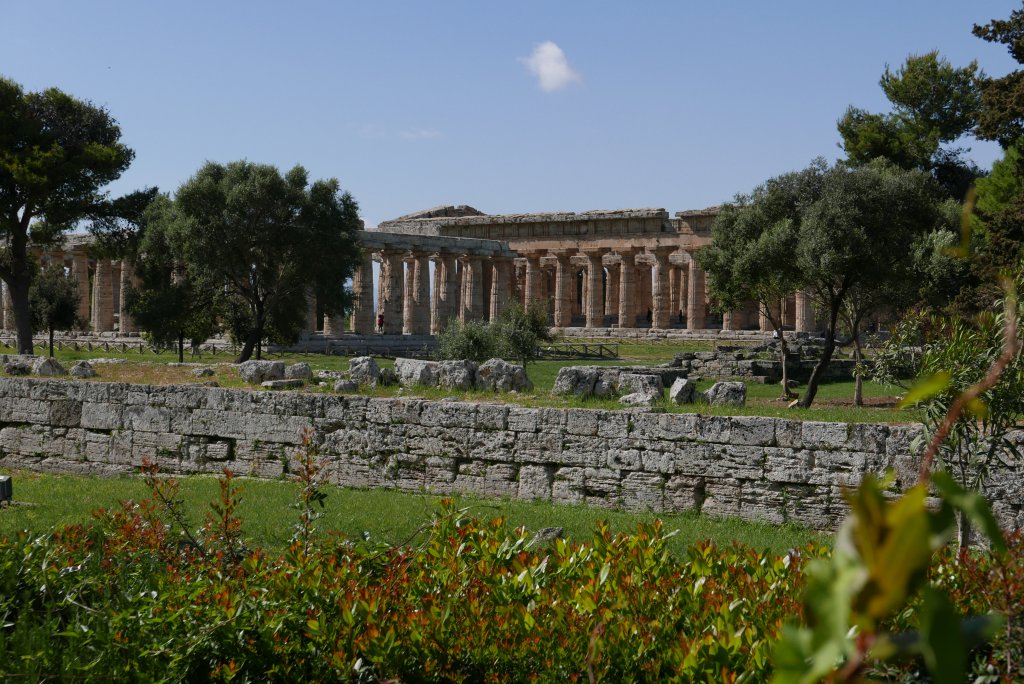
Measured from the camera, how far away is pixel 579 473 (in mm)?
12312

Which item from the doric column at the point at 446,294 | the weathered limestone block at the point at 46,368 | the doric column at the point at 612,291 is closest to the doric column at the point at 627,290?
the doric column at the point at 612,291

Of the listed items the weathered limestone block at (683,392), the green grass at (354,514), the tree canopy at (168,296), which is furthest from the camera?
the tree canopy at (168,296)

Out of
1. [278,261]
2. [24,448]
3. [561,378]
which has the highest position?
[278,261]

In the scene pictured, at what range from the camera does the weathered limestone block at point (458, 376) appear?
15914mm

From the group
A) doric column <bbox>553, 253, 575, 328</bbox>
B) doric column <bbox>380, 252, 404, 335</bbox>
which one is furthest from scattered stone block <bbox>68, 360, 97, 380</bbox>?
doric column <bbox>553, 253, 575, 328</bbox>

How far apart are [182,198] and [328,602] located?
Answer: 1149 inches

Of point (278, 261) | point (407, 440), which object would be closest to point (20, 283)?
point (278, 261)

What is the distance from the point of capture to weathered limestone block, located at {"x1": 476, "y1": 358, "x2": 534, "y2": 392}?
16.0m

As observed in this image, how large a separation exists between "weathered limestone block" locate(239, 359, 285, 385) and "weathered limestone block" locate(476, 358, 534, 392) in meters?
3.52

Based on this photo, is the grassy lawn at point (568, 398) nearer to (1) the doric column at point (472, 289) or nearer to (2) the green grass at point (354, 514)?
(2) the green grass at point (354, 514)

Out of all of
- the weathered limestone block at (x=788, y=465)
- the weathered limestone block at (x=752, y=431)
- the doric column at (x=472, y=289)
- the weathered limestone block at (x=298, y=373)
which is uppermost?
the doric column at (x=472, y=289)

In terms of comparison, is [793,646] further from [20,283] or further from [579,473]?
[20,283]

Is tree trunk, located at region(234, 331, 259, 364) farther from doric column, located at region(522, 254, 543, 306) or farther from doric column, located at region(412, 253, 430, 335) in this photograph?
doric column, located at region(522, 254, 543, 306)

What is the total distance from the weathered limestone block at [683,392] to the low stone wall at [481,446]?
11.2 ft
